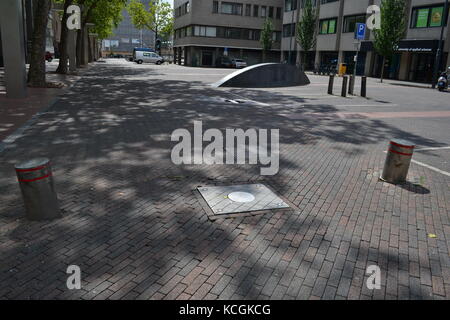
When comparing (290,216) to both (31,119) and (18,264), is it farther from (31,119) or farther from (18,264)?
(31,119)

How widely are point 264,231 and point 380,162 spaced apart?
4.11 meters

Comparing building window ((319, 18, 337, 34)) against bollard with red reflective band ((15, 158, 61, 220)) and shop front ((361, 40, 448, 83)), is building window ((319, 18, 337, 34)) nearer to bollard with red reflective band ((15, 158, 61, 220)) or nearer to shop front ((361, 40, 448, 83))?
shop front ((361, 40, 448, 83))

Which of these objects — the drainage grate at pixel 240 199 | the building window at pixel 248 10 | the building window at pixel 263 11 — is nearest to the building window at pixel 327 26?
the building window at pixel 263 11

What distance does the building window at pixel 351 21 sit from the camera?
4162cm

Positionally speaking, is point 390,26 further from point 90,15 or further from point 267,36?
point 267,36

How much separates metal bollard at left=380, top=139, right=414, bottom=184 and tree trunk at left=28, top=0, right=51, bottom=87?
1606 cm

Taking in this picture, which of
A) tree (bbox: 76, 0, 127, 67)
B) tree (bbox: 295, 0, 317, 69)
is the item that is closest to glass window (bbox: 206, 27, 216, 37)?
tree (bbox: 295, 0, 317, 69)

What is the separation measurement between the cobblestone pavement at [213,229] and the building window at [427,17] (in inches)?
1183

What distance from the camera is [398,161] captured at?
6055 mm

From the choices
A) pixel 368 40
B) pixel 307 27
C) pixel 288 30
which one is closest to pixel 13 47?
pixel 368 40

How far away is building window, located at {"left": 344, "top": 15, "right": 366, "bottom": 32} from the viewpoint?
4162 centimetres

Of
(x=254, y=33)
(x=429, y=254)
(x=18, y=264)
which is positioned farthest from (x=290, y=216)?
(x=254, y=33)

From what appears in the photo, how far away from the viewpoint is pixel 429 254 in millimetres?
3951
